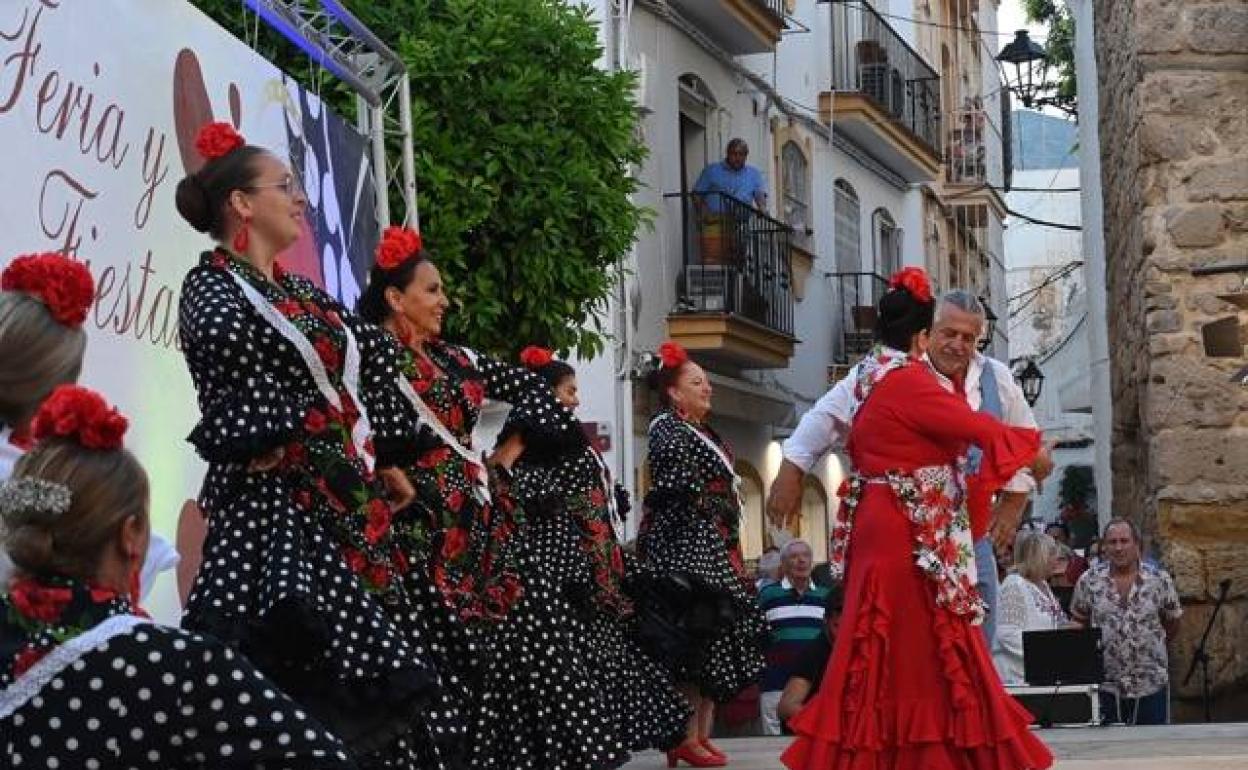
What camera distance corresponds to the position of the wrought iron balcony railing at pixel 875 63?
2777 centimetres

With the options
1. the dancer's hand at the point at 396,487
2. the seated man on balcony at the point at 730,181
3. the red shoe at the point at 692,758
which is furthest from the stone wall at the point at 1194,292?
the dancer's hand at the point at 396,487

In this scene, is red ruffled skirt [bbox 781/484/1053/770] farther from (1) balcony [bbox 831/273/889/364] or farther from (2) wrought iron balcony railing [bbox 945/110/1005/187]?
(2) wrought iron balcony railing [bbox 945/110/1005/187]

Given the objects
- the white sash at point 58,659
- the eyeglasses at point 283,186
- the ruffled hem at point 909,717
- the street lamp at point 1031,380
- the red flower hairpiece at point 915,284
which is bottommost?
the ruffled hem at point 909,717

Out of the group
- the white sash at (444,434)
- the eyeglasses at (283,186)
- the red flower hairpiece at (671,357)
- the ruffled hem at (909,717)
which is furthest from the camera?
the red flower hairpiece at (671,357)

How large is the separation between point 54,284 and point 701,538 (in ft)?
20.8

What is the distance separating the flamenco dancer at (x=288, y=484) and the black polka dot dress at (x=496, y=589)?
2.14 feet

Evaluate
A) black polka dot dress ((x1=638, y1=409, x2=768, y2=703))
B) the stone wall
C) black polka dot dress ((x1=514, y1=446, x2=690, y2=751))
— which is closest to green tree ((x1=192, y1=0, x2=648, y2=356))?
black polka dot dress ((x1=638, y1=409, x2=768, y2=703))

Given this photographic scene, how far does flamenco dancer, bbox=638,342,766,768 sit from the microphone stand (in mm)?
4317

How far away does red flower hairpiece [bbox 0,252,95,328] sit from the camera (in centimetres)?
441

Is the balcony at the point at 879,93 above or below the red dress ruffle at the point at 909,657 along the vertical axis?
above

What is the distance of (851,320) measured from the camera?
2767 cm

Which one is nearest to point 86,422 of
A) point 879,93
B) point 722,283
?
point 722,283

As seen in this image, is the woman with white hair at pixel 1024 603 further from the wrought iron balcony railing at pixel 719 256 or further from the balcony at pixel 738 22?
the balcony at pixel 738 22

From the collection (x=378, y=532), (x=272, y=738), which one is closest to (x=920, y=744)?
(x=378, y=532)
